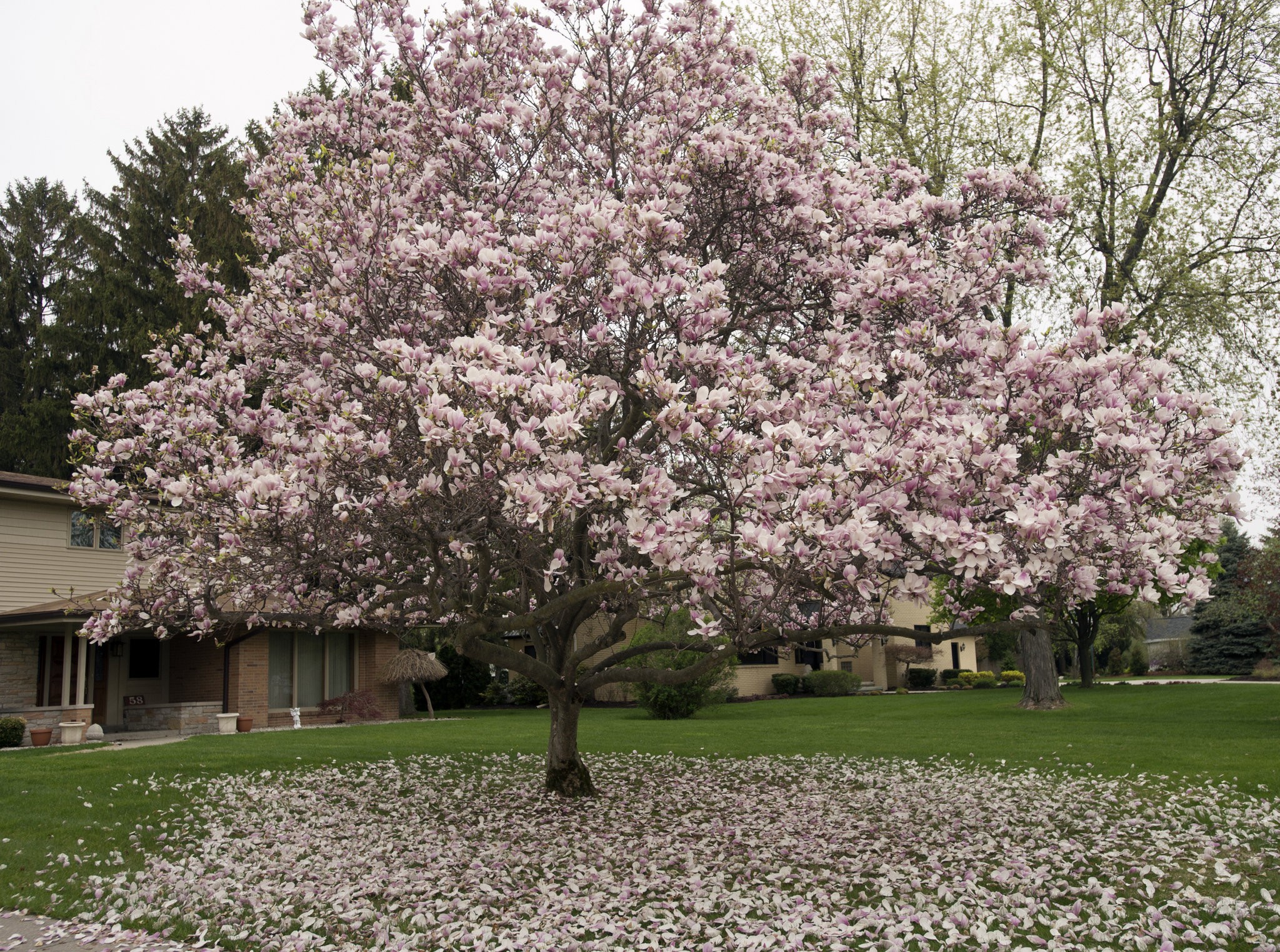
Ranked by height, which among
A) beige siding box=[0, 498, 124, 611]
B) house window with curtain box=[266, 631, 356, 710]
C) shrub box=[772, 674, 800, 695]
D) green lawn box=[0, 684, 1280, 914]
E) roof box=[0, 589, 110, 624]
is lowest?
shrub box=[772, 674, 800, 695]

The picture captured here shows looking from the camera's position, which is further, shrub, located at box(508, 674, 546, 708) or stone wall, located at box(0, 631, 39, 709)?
shrub, located at box(508, 674, 546, 708)

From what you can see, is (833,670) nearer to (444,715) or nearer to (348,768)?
(444,715)

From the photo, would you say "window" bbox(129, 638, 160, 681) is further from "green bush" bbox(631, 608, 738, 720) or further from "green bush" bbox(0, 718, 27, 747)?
"green bush" bbox(631, 608, 738, 720)

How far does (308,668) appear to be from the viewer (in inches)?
1012

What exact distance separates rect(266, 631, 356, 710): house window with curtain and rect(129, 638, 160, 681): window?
9.46ft

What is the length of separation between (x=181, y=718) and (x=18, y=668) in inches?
148

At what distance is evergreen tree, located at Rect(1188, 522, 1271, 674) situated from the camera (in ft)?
145

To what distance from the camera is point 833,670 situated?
1491 inches

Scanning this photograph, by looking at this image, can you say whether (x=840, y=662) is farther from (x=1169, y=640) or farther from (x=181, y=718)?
(x=181, y=718)

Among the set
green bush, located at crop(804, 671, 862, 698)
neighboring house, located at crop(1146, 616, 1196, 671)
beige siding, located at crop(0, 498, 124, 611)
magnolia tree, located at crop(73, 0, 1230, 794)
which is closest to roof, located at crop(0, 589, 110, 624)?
beige siding, located at crop(0, 498, 124, 611)

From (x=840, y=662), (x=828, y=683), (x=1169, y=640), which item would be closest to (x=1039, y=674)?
(x=828, y=683)

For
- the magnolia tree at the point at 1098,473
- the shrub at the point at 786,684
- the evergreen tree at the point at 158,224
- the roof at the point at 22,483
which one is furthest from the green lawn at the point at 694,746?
the evergreen tree at the point at 158,224

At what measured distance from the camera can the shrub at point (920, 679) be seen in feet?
134

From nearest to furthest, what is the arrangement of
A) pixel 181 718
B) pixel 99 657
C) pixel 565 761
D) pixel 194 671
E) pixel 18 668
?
pixel 565 761 → pixel 18 668 → pixel 181 718 → pixel 99 657 → pixel 194 671
